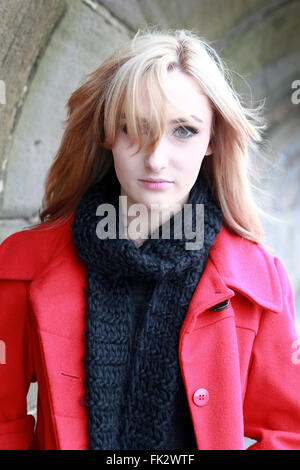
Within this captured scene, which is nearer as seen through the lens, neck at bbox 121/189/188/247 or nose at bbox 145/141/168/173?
nose at bbox 145/141/168/173

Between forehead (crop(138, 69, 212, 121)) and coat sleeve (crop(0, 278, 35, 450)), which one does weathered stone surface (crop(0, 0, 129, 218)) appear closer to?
coat sleeve (crop(0, 278, 35, 450))

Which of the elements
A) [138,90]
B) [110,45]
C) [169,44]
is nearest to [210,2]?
[110,45]

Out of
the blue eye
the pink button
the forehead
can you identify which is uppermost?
the forehead

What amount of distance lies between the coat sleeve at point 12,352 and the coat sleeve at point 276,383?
55 centimetres

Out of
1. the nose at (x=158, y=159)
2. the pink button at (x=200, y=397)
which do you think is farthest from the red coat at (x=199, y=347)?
the nose at (x=158, y=159)

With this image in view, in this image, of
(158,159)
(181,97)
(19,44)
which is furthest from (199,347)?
(19,44)

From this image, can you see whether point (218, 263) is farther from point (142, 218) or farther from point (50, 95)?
point (50, 95)

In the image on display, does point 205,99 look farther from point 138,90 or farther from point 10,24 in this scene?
point 10,24

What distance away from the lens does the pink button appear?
119 centimetres

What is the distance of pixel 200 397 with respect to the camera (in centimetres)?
120

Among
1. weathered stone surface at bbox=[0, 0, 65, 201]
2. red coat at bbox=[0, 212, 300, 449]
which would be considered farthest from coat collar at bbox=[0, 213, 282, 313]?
weathered stone surface at bbox=[0, 0, 65, 201]

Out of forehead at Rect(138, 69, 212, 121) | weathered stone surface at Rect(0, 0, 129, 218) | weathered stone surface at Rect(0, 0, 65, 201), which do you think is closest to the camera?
forehead at Rect(138, 69, 212, 121)

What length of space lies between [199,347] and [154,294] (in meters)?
0.16
